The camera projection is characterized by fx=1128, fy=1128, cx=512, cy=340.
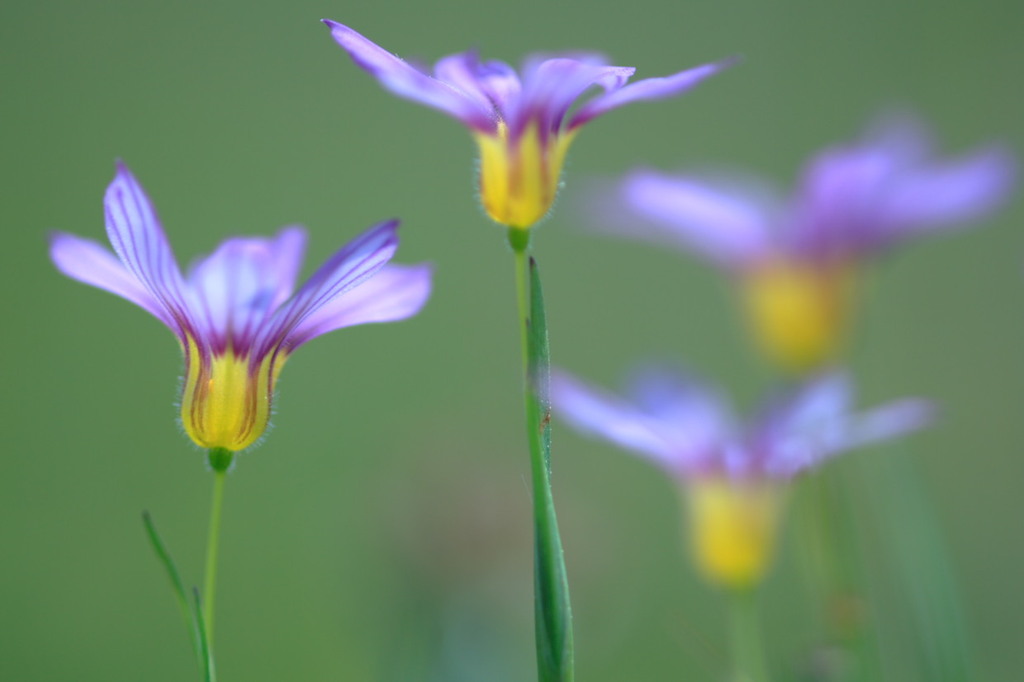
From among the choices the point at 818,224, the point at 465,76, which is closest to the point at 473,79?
the point at 465,76

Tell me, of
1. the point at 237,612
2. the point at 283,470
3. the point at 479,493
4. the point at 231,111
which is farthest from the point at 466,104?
the point at 231,111

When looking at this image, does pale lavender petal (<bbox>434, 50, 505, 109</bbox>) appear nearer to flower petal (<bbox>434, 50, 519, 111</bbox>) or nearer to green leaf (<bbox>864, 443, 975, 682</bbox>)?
flower petal (<bbox>434, 50, 519, 111</bbox>)

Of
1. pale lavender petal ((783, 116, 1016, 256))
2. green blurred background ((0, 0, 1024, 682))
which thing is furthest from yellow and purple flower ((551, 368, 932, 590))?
green blurred background ((0, 0, 1024, 682))

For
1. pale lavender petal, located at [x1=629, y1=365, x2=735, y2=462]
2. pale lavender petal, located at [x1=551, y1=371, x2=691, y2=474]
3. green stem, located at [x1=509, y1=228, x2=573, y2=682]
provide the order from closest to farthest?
green stem, located at [x1=509, y1=228, x2=573, y2=682] → pale lavender petal, located at [x1=551, y1=371, x2=691, y2=474] → pale lavender petal, located at [x1=629, y1=365, x2=735, y2=462]

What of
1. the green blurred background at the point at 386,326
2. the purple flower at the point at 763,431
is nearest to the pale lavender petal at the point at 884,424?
the purple flower at the point at 763,431

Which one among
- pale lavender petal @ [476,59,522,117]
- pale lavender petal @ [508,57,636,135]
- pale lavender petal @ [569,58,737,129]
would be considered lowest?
pale lavender petal @ [569,58,737,129]

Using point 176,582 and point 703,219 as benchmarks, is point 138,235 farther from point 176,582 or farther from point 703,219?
point 703,219

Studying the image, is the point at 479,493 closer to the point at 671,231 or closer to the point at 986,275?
the point at 671,231
